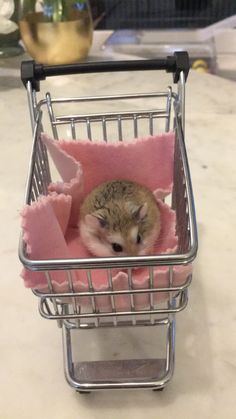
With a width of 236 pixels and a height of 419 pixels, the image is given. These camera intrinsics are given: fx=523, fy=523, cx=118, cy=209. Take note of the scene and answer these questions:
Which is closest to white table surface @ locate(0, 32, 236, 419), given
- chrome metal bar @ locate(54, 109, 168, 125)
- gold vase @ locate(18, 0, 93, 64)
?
chrome metal bar @ locate(54, 109, 168, 125)

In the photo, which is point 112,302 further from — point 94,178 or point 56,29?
point 56,29

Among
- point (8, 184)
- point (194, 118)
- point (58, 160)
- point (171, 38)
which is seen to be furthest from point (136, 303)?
point (171, 38)

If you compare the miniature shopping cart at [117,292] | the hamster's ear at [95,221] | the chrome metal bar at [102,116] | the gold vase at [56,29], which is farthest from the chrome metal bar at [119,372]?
the gold vase at [56,29]

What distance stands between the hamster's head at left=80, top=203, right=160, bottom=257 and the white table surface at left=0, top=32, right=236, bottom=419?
0.08 meters

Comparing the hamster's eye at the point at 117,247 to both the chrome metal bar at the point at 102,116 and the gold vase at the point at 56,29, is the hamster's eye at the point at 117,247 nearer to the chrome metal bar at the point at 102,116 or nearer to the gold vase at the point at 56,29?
the chrome metal bar at the point at 102,116

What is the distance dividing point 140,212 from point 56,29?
2.24ft

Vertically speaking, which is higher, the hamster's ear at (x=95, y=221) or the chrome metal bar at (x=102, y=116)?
the chrome metal bar at (x=102, y=116)

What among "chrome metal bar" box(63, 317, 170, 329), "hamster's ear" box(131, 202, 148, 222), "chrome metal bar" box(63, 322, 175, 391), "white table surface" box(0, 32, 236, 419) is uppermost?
"hamster's ear" box(131, 202, 148, 222)

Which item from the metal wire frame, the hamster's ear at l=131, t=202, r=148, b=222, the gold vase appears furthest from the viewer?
the gold vase

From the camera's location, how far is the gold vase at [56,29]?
3.50ft

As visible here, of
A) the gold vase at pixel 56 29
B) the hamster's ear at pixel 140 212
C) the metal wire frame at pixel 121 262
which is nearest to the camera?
the metal wire frame at pixel 121 262

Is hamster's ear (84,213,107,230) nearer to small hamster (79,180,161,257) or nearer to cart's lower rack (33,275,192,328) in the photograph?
small hamster (79,180,161,257)

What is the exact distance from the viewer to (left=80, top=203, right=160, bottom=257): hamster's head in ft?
1.65

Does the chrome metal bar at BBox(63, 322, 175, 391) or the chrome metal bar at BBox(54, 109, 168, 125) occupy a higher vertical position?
A: the chrome metal bar at BBox(54, 109, 168, 125)
